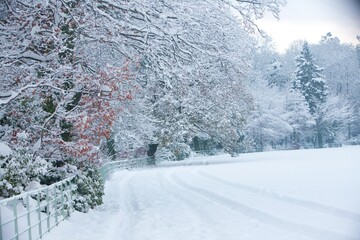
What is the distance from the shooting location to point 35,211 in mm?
10195

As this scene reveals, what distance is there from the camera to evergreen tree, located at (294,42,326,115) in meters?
70.6

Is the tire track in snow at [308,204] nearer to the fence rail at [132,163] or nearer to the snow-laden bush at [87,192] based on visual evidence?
the snow-laden bush at [87,192]

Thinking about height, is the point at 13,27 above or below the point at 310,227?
above

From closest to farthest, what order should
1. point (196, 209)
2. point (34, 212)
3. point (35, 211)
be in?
1. point (35, 211)
2. point (34, 212)
3. point (196, 209)

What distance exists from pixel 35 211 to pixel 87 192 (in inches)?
157

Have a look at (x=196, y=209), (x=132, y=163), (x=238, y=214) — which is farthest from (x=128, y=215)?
(x=132, y=163)

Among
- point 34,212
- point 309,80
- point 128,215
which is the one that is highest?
point 309,80

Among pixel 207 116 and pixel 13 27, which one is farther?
pixel 207 116

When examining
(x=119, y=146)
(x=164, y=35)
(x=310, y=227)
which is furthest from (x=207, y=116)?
(x=310, y=227)

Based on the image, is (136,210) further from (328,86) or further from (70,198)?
(328,86)

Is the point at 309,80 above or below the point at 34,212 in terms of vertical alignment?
above

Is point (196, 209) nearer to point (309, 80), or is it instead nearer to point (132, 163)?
point (132, 163)

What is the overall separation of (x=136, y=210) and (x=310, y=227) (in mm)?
6289

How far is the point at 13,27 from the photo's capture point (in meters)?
11.9
